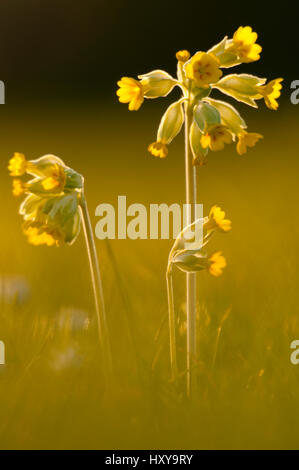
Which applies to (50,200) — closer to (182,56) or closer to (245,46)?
(182,56)

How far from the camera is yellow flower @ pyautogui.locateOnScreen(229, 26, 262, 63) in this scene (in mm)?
1601

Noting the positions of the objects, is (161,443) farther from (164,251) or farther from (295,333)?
(164,251)

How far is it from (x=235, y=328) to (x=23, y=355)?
0.51m

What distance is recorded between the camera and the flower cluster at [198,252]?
4.93ft

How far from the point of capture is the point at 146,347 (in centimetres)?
169

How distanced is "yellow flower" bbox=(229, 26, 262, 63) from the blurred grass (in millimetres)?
521

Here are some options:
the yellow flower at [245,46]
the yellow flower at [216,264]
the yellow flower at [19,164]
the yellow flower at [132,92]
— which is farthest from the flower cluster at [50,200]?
the yellow flower at [245,46]

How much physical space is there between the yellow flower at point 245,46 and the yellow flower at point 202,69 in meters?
0.18

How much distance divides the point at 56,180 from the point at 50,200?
0.07m

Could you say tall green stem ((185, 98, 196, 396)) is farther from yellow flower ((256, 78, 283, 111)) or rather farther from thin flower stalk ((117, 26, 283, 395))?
yellow flower ((256, 78, 283, 111))

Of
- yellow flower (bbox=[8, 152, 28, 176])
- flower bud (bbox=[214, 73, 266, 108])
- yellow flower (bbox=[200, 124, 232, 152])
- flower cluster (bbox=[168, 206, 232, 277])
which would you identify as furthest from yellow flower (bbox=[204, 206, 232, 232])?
yellow flower (bbox=[8, 152, 28, 176])

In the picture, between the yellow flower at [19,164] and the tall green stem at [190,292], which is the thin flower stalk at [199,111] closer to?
the tall green stem at [190,292]

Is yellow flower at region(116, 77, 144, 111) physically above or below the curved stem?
above

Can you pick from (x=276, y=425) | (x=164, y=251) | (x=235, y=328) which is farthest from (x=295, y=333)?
(x=164, y=251)
